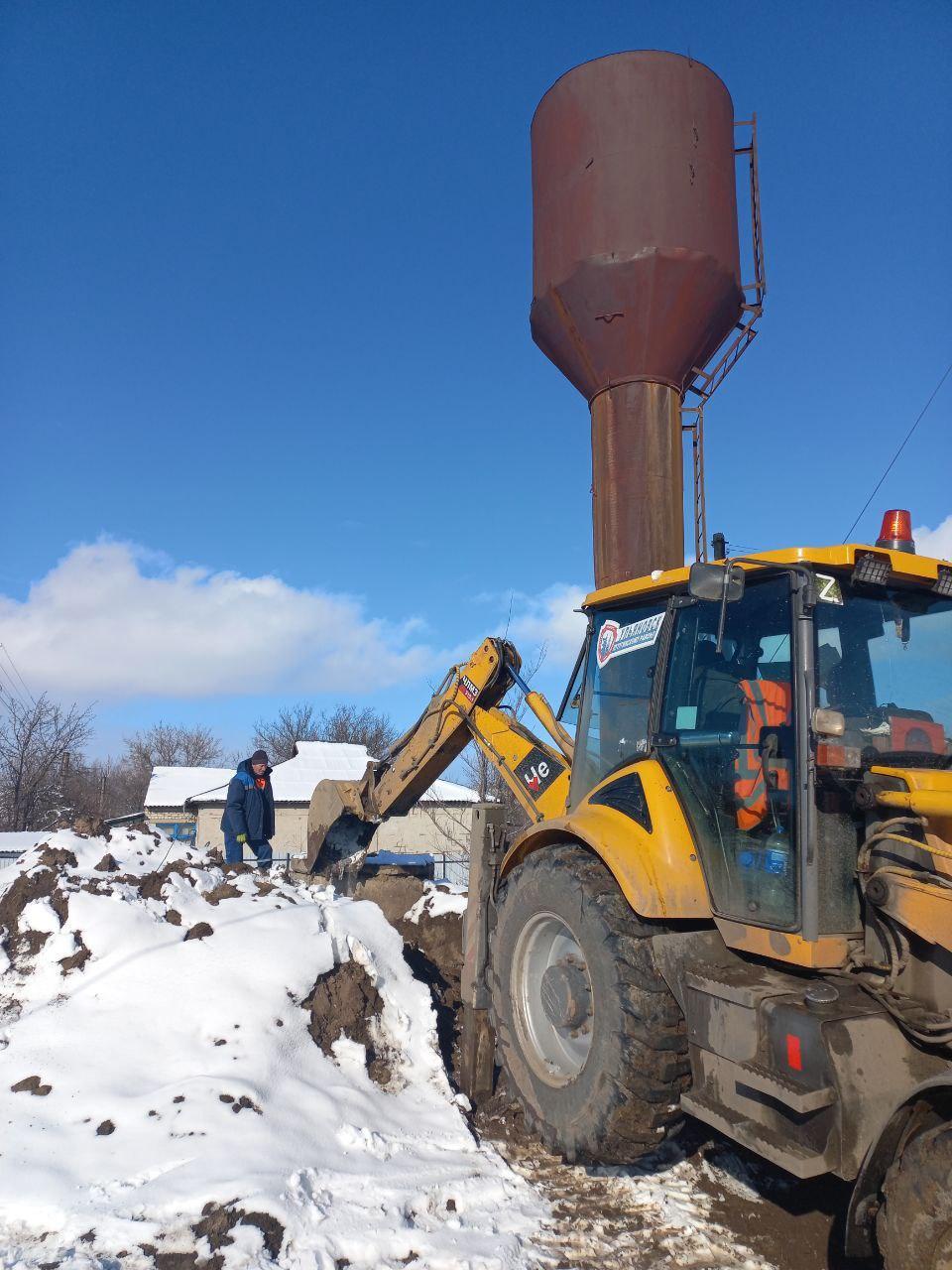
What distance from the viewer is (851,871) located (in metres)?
3.30

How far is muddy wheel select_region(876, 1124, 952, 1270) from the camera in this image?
2.49 meters

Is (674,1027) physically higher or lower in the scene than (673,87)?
lower

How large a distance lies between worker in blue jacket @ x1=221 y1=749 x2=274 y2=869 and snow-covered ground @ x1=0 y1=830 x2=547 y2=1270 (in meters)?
2.44

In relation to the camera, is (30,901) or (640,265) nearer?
(30,901)

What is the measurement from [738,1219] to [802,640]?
2.46 metres

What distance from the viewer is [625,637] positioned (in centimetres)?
→ 457

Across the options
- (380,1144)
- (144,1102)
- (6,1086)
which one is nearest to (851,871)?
(380,1144)

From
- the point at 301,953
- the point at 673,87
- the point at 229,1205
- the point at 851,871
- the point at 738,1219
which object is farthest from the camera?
the point at 673,87

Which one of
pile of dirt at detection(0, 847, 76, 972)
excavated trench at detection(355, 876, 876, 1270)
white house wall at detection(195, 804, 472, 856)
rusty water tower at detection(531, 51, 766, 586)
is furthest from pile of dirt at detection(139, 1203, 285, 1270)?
white house wall at detection(195, 804, 472, 856)

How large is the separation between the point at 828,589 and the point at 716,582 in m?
0.47

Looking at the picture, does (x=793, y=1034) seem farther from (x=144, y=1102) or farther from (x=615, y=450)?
(x=615, y=450)

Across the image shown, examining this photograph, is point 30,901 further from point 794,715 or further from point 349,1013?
point 794,715

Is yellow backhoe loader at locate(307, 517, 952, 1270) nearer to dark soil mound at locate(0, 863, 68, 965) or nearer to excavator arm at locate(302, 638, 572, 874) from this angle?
excavator arm at locate(302, 638, 572, 874)

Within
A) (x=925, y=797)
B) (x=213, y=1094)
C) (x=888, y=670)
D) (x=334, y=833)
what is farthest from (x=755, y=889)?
(x=334, y=833)
